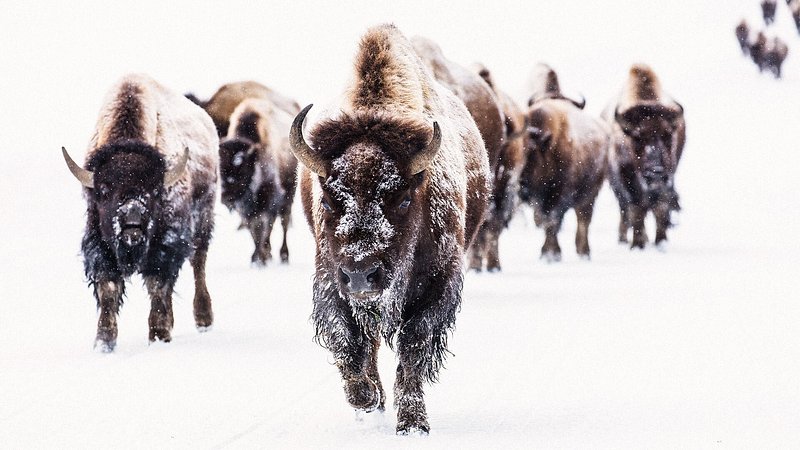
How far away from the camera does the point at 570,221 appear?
2494cm

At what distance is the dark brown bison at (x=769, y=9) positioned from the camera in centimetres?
5000

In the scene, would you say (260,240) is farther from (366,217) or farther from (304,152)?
(366,217)

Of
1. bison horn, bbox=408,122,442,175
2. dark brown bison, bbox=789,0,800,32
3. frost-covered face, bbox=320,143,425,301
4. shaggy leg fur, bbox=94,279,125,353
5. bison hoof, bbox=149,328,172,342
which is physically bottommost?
bison hoof, bbox=149,328,172,342

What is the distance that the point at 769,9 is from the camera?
5034 cm

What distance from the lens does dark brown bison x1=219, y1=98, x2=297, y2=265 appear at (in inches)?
592

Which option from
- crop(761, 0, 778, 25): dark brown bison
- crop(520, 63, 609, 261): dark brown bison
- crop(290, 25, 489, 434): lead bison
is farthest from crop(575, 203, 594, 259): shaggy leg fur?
crop(761, 0, 778, 25): dark brown bison

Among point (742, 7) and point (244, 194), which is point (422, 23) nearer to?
point (742, 7)

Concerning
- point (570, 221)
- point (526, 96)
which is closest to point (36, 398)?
point (526, 96)

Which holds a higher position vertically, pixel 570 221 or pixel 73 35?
pixel 73 35

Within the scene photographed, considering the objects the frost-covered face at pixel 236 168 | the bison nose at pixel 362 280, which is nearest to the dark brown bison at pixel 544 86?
the frost-covered face at pixel 236 168

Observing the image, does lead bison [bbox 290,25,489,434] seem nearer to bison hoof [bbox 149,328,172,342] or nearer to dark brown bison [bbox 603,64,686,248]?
bison hoof [bbox 149,328,172,342]

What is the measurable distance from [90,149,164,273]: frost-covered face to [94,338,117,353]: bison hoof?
0.58 m

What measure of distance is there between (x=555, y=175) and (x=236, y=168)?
423 centimetres

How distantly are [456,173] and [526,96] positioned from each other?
516 inches
